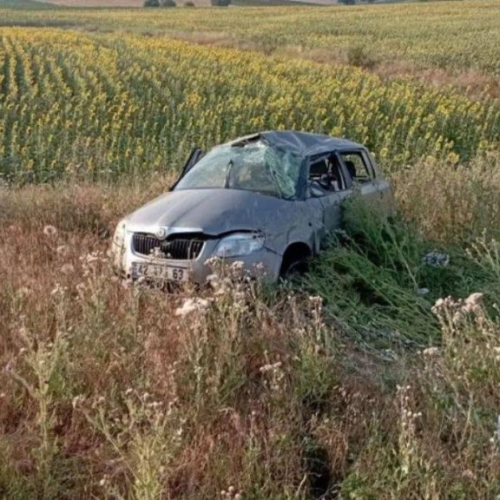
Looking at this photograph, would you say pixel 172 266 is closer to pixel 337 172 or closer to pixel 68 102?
pixel 337 172

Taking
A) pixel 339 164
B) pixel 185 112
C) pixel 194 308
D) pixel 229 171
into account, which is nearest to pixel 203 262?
pixel 229 171

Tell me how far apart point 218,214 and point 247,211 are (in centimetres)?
27

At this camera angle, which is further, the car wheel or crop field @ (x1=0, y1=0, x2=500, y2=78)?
crop field @ (x1=0, y1=0, x2=500, y2=78)

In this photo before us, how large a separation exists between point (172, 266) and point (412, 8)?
64278 mm

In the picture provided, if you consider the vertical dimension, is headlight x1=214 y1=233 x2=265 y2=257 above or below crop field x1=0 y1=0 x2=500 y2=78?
above

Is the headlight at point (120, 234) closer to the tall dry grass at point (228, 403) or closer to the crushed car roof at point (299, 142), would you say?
the tall dry grass at point (228, 403)

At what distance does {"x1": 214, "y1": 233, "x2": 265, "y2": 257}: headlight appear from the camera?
6703 millimetres

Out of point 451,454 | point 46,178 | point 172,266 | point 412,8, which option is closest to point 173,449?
point 451,454

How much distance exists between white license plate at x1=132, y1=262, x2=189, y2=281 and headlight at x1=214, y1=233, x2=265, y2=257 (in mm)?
322

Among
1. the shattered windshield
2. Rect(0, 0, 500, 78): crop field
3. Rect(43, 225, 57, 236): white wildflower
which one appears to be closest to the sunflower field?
the shattered windshield

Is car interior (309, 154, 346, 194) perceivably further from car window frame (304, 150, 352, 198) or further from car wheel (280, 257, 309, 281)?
car wheel (280, 257, 309, 281)

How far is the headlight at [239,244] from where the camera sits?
670 cm

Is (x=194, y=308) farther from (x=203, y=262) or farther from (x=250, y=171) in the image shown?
(x=250, y=171)

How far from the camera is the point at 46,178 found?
12898 mm
